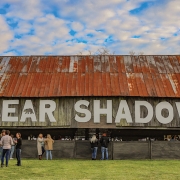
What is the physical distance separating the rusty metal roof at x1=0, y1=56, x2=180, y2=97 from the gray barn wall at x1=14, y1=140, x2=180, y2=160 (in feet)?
12.6

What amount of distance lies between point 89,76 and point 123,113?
14.1 ft

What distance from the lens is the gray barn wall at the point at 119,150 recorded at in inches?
904

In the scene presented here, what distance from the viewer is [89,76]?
2691 cm

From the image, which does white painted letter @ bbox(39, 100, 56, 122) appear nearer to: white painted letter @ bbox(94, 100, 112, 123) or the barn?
the barn

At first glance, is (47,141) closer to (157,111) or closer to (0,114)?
(0,114)

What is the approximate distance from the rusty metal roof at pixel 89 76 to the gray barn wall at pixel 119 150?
3.83 metres

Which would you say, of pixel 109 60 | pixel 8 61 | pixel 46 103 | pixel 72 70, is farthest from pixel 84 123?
pixel 8 61

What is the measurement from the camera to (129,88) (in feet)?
83.3

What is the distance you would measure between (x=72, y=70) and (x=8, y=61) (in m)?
5.96

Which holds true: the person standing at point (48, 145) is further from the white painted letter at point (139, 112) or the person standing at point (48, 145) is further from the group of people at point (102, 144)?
the white painted letter at point (139, 112)

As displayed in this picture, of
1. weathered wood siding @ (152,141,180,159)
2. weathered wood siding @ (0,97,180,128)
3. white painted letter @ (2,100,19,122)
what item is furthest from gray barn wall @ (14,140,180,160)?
white painted letter @ (2,100,19,122)

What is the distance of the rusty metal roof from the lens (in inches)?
995

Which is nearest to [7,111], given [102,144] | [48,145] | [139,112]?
[48,145]

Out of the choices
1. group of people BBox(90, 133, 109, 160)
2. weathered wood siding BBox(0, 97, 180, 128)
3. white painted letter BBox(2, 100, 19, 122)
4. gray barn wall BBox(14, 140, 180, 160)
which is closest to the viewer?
group of people BBox(90, 133, 109, 160)
